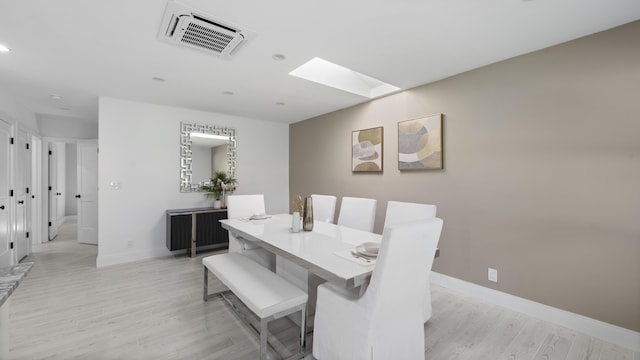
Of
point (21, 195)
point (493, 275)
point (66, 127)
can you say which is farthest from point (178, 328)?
point (66, 127)

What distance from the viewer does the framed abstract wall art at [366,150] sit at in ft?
12.5

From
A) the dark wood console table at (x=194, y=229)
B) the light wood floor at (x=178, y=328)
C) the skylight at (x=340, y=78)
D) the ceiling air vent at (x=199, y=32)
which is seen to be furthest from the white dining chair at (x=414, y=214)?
the dark wood console table at (x=194, y=229)

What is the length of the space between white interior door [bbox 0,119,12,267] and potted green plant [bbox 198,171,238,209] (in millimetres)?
2246

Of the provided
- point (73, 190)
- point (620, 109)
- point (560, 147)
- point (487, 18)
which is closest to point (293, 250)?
point (487, 18)

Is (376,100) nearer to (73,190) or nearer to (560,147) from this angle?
(560,147)

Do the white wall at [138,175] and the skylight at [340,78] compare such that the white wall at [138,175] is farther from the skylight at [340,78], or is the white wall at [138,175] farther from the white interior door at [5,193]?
the skylight at [340,78]

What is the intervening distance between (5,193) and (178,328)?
10.6ft

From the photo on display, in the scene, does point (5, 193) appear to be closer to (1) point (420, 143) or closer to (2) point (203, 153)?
(2) point (203, 153)

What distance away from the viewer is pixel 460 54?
254cm

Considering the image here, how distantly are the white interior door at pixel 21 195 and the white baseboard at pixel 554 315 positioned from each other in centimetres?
569

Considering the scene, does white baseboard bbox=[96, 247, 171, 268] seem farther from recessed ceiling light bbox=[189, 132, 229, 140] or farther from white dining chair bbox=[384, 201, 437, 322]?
white dining chair bbox=[384, 201, 437, 322]

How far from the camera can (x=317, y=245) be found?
2012 mm

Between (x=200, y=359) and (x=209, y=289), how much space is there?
3.94 feet

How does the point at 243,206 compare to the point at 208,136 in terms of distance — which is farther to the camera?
the point at 208,136
